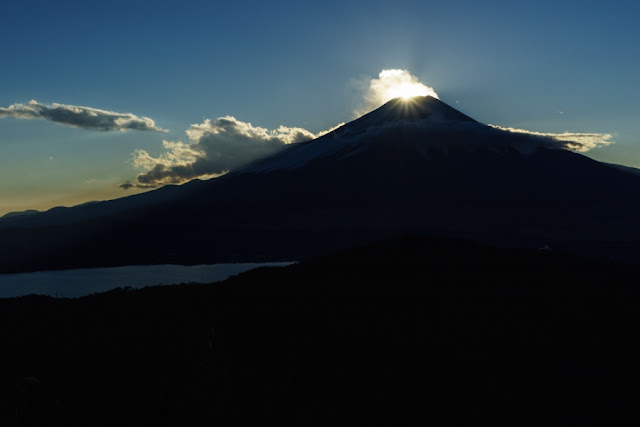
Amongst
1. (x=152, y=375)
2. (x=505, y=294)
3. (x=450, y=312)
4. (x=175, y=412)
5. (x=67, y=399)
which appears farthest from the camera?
(x=505, y=294)

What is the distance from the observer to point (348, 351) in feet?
68.5

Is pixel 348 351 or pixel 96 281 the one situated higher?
pixel 348 351

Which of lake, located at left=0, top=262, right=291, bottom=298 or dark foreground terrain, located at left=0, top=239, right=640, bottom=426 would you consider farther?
lake, located at left=0, top=262, right=291, bottom=298

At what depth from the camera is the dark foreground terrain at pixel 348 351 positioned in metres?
17.4

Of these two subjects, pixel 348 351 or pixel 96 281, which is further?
pixel 96 281

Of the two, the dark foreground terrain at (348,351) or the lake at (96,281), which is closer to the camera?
the dark foreground terrain at (348,351)

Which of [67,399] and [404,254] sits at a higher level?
[404,254]

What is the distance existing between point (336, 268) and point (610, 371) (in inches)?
604

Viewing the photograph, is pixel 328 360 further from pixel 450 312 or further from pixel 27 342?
pixel 27 342

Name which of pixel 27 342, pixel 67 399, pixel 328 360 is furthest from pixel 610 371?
pixel 27 342

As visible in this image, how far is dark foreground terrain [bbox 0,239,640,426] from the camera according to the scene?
17.4 metres

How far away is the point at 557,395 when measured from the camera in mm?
17891

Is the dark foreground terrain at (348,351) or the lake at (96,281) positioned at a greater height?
the dark foreground terrain at (348,351)

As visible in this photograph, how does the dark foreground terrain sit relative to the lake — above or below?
above
